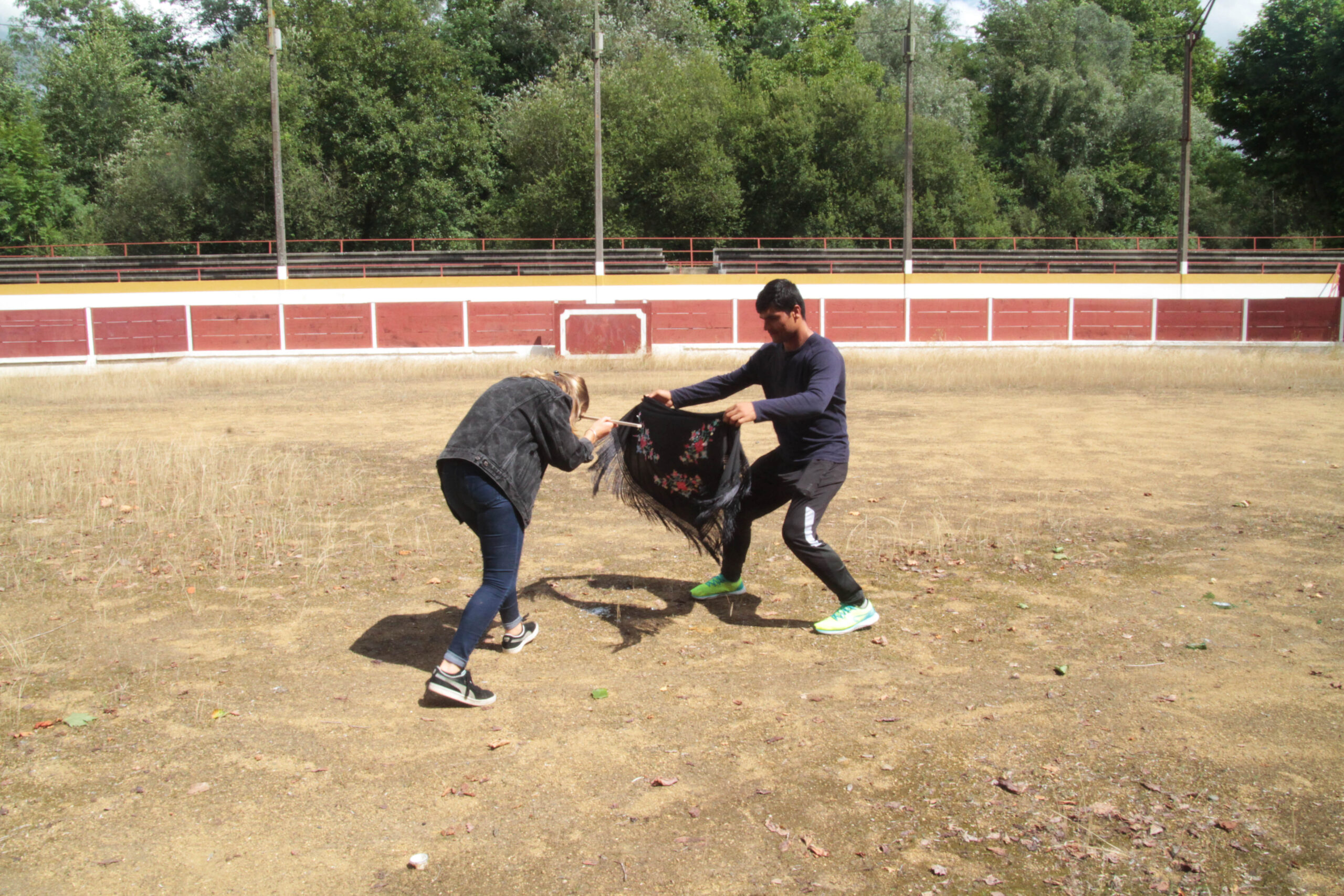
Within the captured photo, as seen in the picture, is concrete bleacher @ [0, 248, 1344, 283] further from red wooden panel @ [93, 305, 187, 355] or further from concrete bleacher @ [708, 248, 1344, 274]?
red wooden panel @ [93, 305, 187, 355]

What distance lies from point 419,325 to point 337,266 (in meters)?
6.84

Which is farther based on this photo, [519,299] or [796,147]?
[796,147]

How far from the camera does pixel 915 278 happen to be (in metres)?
26.5

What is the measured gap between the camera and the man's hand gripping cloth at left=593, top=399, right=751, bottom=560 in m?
4.93

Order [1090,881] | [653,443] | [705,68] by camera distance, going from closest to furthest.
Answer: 1. [1090,881]
2. [653,443]
3. [705,68]

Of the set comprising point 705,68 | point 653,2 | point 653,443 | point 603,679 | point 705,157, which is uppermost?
point 653,2

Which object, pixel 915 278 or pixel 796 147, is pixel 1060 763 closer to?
pixel 915 278

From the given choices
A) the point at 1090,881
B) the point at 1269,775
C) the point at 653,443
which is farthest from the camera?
the point at 653,443

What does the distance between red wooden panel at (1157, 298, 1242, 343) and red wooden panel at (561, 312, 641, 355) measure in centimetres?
1321

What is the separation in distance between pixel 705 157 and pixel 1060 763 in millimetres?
34150

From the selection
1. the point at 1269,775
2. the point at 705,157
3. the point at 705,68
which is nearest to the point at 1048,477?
the point at 1269,775

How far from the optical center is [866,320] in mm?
25141

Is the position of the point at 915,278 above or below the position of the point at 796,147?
below

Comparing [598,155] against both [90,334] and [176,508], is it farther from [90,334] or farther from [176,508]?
[176,508]
